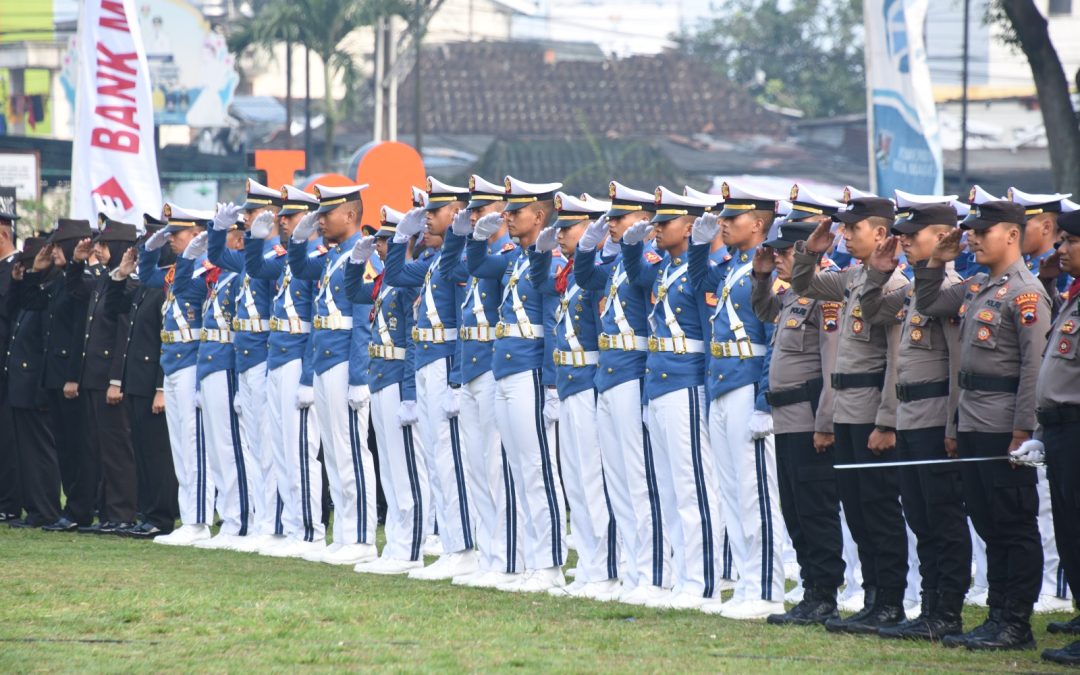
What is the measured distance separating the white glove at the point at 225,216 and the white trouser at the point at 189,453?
1.21 metres

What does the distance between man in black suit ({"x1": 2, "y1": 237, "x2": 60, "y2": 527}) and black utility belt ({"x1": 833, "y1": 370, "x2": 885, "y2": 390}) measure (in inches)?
307

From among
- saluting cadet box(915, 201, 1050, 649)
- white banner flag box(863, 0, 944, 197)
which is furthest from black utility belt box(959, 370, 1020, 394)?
white banner flag box(863, 0, 944, 197)

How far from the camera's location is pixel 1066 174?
22.5m

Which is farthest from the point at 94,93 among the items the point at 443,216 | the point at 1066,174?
the point at 1066,174

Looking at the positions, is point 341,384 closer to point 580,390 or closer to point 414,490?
point 414,490

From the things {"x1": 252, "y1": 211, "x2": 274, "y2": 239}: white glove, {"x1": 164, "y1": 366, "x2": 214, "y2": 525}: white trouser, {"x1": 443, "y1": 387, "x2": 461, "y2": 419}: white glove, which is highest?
{"x1": 252, "y1": 211, "x2": 274, "y2": 239}: white glove

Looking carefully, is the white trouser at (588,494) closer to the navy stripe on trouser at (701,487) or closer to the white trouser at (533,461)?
the white trouser at (533,461)

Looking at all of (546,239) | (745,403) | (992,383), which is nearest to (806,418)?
(745,403)

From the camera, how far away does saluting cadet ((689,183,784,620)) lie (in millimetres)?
9289

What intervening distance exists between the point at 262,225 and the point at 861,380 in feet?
16.9

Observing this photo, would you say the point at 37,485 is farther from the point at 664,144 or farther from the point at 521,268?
the point at 664,144

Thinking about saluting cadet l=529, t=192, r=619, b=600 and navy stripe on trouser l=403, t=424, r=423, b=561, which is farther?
navy stripe on trouser l=403, t=424, r=423, b=561

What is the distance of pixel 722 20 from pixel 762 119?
1400 cm

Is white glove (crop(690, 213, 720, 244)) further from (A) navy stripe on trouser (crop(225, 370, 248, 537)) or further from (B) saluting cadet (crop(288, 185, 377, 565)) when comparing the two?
(A) navy stripe on trouser (crop(225, 370, 248, 537))
